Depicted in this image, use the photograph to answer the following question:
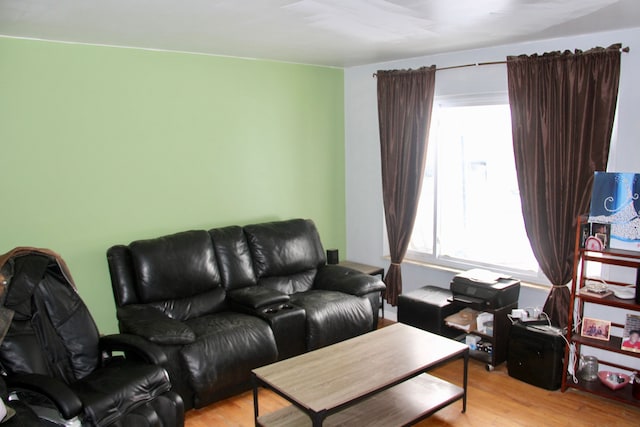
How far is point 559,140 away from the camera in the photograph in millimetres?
3732

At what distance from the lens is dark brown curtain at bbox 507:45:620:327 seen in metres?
3.53

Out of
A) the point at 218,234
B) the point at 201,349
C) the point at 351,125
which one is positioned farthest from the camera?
the point at 351,125

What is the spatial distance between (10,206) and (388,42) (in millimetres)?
2893

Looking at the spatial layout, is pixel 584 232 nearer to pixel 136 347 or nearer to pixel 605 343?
pixel 605 343

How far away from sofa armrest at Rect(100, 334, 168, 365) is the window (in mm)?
2778

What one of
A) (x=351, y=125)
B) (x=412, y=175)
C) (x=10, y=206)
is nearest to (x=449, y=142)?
(x=412, y=175)

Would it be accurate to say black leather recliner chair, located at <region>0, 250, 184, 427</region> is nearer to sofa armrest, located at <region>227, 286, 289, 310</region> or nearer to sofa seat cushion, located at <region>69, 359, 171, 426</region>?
sofa seat cushion, located at <region>69, 359, 171, 426</region>

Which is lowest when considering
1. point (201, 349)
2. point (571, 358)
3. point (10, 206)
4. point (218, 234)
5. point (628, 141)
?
point (571, 358)

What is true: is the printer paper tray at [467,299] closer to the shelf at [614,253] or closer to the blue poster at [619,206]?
the shelf at [614,253]

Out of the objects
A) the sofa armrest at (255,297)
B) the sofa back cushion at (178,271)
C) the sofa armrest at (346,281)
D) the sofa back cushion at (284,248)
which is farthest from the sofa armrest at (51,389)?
the sofa armrest at (346,281)

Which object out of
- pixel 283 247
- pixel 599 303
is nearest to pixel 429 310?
pixel 599 303

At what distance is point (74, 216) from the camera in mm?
3615

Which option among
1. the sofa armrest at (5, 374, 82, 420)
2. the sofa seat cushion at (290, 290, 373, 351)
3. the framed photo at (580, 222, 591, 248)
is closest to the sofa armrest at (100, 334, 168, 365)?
the sofa armrest at (5, 374, 82, 420)

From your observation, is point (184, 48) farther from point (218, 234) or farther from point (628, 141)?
point (628, 141)
